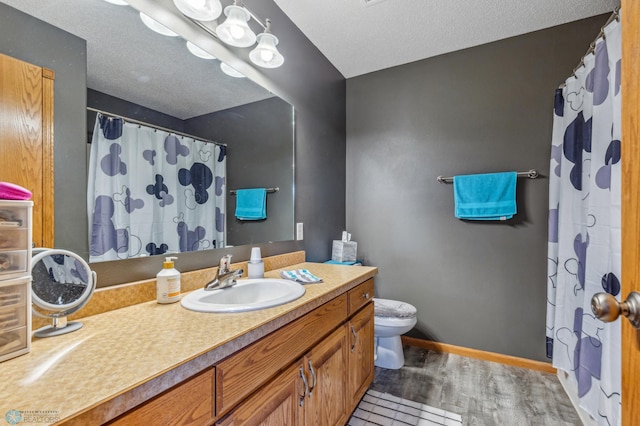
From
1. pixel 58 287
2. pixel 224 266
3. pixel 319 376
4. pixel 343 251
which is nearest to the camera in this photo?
pixel 58 287

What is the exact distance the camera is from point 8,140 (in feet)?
2.45

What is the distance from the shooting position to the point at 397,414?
1.58 metres

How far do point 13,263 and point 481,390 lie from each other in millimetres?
2289

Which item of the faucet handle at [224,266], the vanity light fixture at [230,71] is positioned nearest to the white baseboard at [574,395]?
the faucet handle at [224,266]

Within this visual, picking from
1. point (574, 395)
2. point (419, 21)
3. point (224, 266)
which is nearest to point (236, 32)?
point (224, 266)

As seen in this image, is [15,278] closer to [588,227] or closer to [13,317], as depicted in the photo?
[13,317]

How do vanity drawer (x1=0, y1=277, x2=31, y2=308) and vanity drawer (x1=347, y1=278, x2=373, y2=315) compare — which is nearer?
vanity drawer (x1=0, y1=277, x2=31, y2=308)

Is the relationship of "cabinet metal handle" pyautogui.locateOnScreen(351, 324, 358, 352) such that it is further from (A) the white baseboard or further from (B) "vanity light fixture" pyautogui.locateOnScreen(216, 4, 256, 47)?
(B) "vanity light fixture" pyautogui.locateOnScreen(216, 4, 256, 47)

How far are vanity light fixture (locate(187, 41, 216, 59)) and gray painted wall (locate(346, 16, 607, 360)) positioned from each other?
1.58 m

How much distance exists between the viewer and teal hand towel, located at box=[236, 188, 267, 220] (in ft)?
5.06

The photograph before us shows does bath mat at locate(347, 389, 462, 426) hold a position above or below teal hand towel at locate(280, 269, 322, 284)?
below

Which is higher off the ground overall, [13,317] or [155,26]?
[155,26]

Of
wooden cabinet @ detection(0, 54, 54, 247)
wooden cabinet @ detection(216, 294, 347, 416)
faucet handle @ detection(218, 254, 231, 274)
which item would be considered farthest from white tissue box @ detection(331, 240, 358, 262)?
wooden cabinet @ detection(0, 54, 54, 247)

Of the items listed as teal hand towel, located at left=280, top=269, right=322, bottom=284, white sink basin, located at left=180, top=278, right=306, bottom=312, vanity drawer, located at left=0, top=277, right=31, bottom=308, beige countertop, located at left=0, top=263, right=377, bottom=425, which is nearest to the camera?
beige countertop, located at left=0, top=263, right=377, bottom=425
